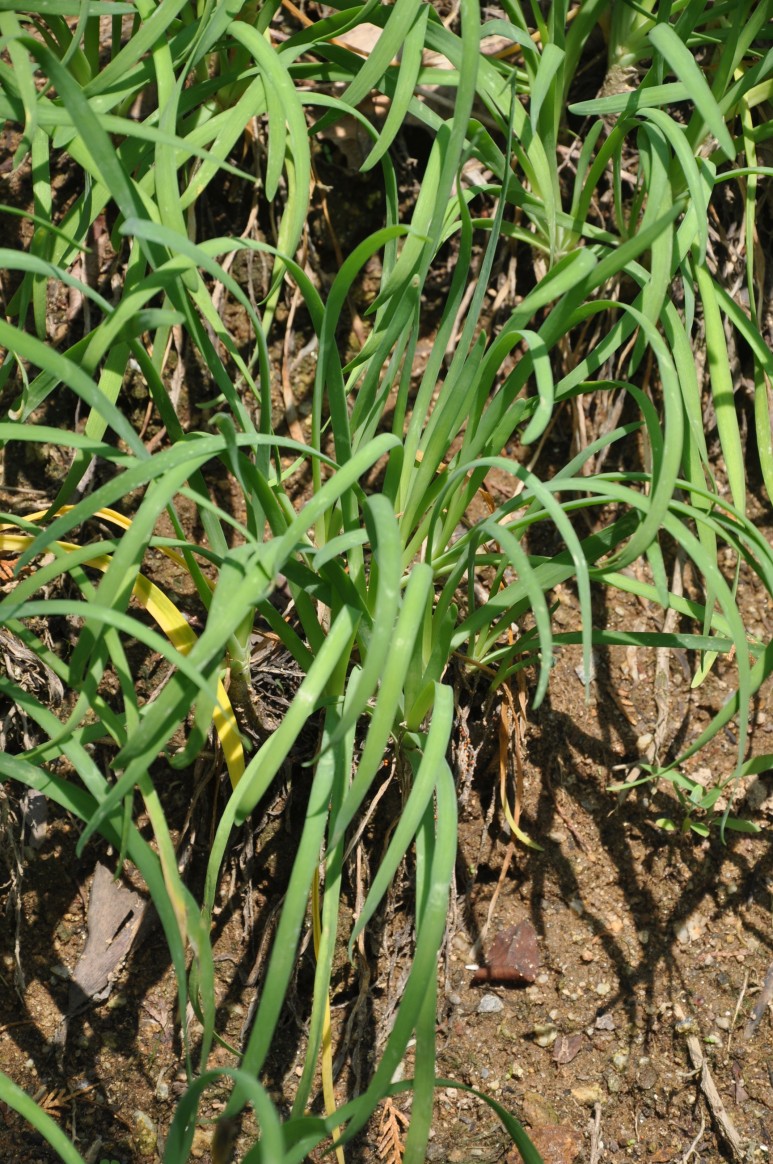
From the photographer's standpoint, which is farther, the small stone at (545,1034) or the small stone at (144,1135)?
the small stone at (545,1034)

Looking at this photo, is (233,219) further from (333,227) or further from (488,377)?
(488,377)

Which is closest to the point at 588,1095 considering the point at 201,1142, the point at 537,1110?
the point at 537,1110

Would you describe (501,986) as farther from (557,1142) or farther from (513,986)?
(557,1142)

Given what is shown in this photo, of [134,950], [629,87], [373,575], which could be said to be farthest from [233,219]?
[134,950]

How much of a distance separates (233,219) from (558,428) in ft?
1.78

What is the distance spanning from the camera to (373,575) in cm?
93

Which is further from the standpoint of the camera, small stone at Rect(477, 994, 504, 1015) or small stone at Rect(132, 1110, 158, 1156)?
small stone at Rect(477, 994, 504, 1015)

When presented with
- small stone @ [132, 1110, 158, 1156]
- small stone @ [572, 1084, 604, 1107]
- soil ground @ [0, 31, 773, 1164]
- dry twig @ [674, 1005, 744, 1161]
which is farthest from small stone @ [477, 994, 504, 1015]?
small stone @ [132, 1110, 158, 1156]

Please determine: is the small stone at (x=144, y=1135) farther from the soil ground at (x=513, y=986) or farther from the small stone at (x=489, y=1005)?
the small stone at (x=489, y=1005)

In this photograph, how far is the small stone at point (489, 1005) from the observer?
1.13 meters

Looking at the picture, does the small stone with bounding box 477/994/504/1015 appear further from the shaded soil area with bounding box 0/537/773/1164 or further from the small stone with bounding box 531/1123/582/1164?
the small stone with bounding box 531/1123/582/1164

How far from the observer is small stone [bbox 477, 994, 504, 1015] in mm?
1132

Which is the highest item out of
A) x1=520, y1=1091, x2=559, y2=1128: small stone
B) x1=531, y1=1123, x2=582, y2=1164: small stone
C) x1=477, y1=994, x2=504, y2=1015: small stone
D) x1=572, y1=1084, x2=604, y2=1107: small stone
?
x1=477, y1=994, x2=504, y2=1015: small stone

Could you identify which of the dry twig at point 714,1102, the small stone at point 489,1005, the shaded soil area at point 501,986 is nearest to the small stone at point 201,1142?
the shaded soil area at point 501,986
